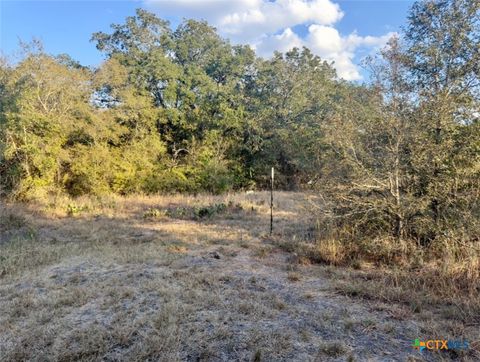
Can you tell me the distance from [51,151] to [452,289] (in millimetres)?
12481

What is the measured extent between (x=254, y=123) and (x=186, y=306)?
15902mm

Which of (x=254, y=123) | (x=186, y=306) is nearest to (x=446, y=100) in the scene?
(x=186, y=306)

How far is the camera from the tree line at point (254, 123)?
4770 mm

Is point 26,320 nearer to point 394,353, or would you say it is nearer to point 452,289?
point 394,353

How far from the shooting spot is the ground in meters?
2.61

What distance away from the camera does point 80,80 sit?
40.3 feet

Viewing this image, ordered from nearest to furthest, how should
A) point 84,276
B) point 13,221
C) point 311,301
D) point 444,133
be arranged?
1. point 311,301
2. point 84,276
3. point 444,133
4. point 13,221

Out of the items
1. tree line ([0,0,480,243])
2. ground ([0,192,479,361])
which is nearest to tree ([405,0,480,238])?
tree line ([0,0,480,243])

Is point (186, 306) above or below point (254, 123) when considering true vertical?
below

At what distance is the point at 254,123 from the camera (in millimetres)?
18531

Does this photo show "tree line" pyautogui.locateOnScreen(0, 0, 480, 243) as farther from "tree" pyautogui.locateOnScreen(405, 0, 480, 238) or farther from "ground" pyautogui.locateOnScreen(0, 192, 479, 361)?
"ground" pyautogui.locateOnScreen(0, 192, 479, 361)

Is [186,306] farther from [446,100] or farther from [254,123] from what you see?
[254,123]

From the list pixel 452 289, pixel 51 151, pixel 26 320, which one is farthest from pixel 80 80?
A: pixel 452 289

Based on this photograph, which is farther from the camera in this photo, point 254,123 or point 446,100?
point 254,123
